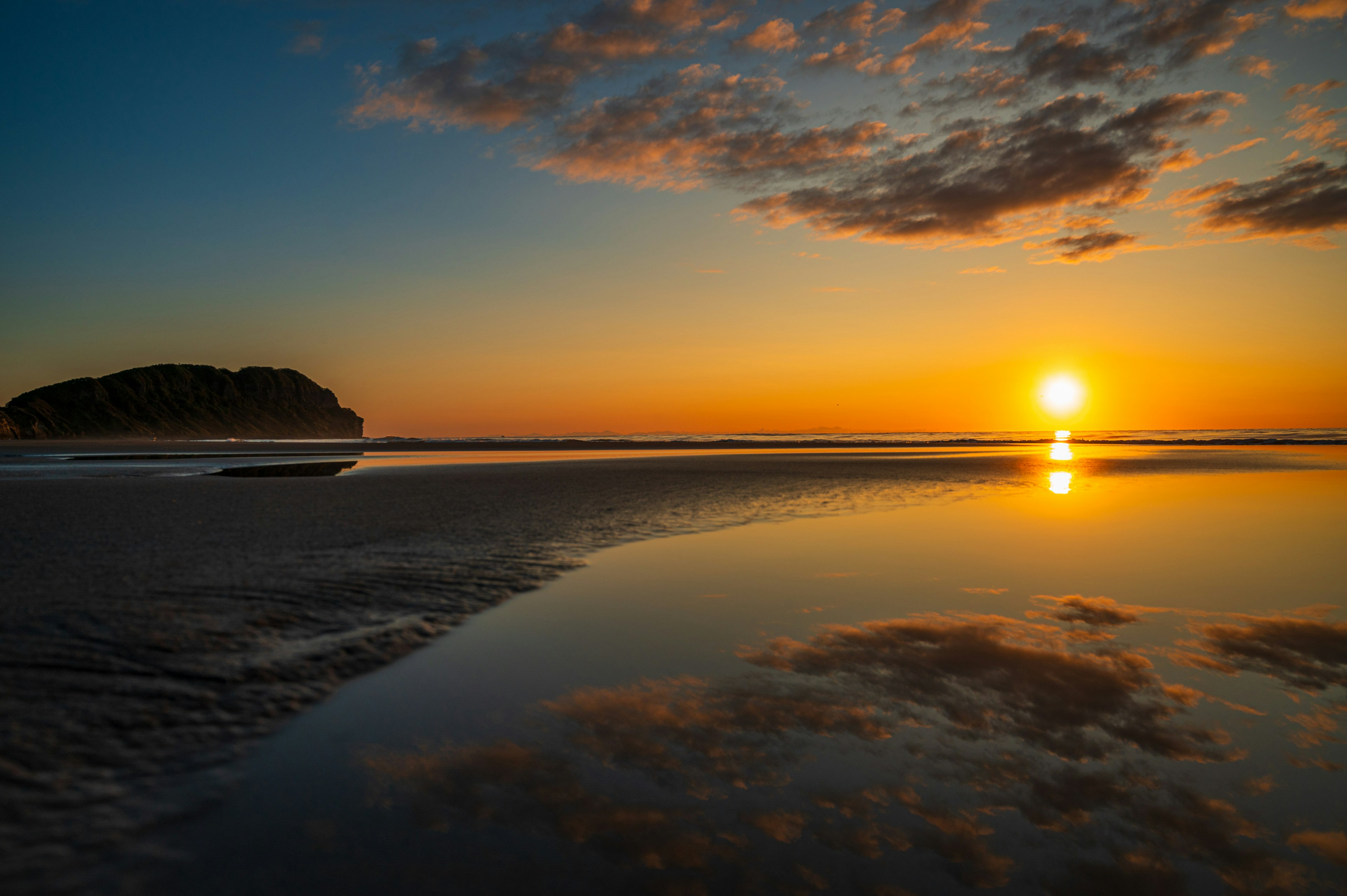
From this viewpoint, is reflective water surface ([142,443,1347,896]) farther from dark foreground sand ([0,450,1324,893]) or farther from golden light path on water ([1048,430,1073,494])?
golden light path on water ([1048,430,1073,494])

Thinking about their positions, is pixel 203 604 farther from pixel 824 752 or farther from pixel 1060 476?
pixel 1060 476

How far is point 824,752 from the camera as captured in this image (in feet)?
14.7

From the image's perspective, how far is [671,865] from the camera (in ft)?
10.8

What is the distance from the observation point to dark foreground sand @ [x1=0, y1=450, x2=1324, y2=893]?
3893mm

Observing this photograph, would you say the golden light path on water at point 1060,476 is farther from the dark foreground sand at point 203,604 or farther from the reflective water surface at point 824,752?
the reflective water surface at point 824,752

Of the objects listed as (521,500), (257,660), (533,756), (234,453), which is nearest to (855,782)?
(533,756)

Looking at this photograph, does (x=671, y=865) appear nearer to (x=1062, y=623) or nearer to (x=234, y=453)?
(x=1062, y=623)

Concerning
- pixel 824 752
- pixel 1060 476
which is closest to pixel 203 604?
pixel 824 752

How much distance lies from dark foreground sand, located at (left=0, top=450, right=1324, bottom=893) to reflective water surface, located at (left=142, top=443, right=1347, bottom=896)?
47 cm

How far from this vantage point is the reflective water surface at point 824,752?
3307 mm

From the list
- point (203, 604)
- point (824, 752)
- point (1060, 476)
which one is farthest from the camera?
point (1060, 476)

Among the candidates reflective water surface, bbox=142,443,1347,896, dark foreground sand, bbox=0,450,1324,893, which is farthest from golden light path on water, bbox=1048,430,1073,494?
reflective water surface, bbox=142,443,1347,896

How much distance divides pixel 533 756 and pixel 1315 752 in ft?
17.3

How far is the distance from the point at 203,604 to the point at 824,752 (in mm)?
7215
